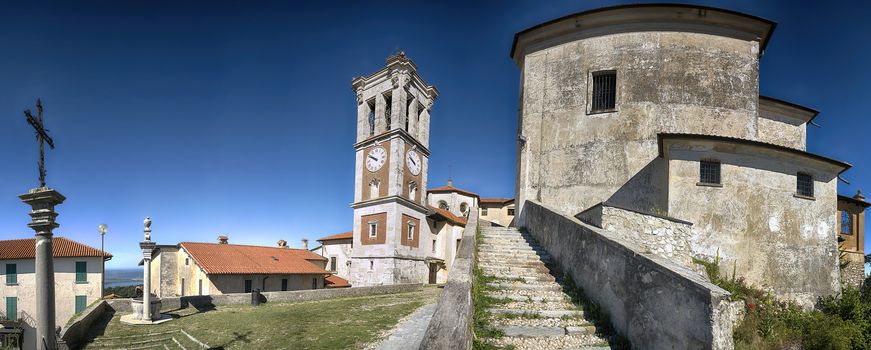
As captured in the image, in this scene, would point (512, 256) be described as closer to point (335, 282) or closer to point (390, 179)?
point (390, 179)

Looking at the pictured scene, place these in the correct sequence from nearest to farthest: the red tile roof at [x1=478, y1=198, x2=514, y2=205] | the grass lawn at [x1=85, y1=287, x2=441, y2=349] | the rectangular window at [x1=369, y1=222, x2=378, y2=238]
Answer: the grass lawn at [x1=85, y1=287, x2=441, y2=349]
the rectangular window at [x1=369, y1=222, x2=378, y2=238]
the red tile roof at [x1=478, y1=198, x2=514, y2=205]

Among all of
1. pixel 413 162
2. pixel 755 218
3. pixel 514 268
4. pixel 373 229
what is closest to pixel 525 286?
pixel 514 268

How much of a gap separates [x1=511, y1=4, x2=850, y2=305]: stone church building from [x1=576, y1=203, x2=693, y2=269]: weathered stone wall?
0.02m

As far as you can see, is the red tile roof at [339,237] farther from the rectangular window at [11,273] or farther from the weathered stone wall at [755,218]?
the weathered stone wall at [755,218]

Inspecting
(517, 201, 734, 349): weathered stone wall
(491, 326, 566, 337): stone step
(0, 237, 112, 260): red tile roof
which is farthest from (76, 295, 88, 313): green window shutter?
(517, 201, 734, 349): weathered stone wall

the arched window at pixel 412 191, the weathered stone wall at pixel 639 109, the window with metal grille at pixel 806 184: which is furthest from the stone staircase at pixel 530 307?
the arched window at pixel 412 191

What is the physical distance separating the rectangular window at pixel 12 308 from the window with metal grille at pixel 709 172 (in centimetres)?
4260

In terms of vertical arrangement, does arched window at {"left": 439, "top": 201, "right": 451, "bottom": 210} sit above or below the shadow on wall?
below

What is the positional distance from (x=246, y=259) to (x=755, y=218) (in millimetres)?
29955

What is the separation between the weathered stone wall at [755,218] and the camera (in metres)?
9.77

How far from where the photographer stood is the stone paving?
24.0ft

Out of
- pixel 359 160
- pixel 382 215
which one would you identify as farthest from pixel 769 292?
pixel 359 160

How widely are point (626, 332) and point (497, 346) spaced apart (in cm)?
169

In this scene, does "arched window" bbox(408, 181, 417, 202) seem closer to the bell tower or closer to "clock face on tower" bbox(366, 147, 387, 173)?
the bell tower
